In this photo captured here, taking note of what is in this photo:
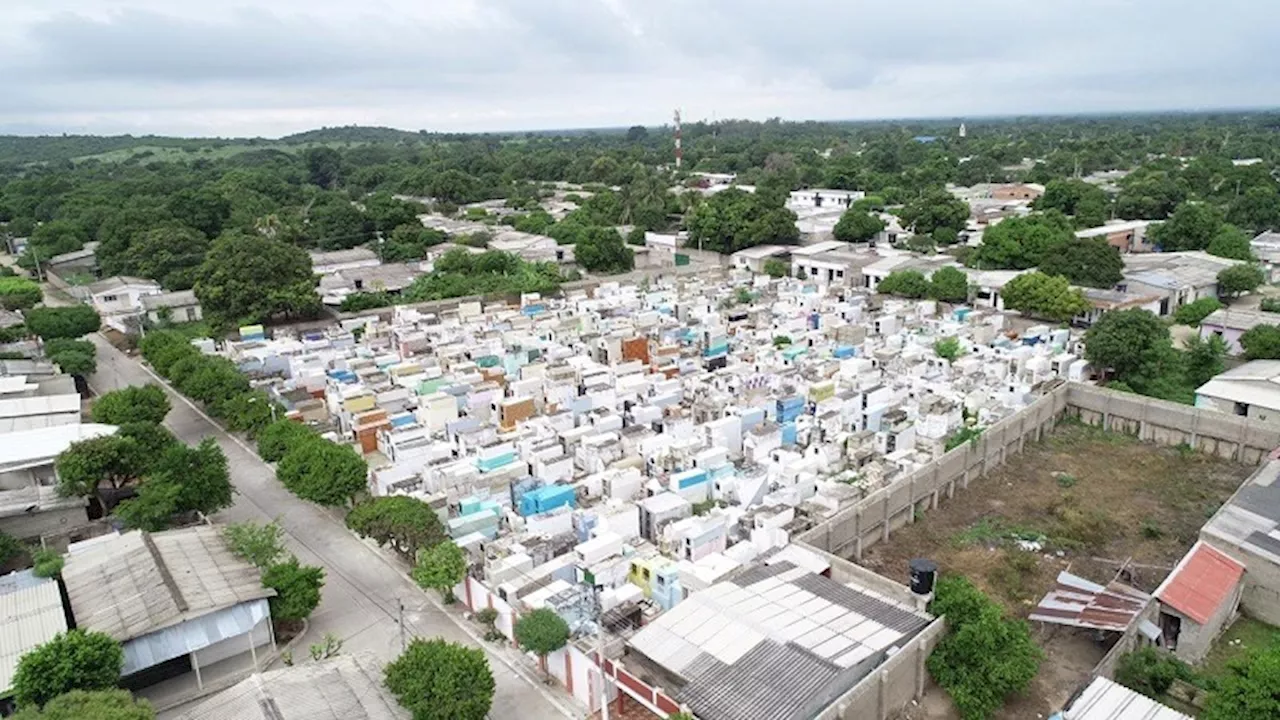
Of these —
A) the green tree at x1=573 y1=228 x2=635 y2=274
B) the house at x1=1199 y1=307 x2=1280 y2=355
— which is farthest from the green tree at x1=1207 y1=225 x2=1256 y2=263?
the green tree at x1=573 y1=228 x2=635 y2=274

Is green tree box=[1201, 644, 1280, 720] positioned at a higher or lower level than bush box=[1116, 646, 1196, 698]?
higher

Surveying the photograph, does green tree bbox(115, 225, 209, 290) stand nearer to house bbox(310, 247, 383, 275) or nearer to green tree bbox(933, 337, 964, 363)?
house bbox(310, 247, 383, 275)

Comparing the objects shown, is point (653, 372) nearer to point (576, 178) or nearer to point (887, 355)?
point (887, 355)

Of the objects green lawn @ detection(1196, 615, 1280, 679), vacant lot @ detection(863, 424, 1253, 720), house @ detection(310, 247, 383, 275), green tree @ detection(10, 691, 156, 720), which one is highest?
house @ detection(310, 247, 383, 275)

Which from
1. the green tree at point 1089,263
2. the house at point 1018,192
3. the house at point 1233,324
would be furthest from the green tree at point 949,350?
the house at point 1018,192

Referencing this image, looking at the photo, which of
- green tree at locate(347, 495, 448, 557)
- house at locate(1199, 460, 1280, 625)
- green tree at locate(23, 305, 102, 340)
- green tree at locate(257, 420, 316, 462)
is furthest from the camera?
green tree at locate(23, 305, 102, 340)

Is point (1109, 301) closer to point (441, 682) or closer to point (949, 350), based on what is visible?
point (949, 350)
